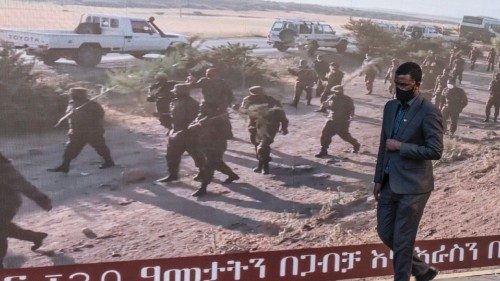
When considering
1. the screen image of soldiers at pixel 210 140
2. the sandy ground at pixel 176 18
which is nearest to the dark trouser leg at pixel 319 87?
the sandy ground at pixel 176 18

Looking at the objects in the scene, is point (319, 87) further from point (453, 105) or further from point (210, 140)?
point (453, 105)

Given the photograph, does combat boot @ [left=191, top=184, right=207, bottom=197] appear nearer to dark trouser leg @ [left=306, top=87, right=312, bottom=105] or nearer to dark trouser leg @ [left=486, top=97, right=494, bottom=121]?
dark trouser leg @ [left=306, top=87, right=312, bottom=105]

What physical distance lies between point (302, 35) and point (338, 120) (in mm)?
724

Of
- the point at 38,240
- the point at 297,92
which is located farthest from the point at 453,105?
the point at 38,240

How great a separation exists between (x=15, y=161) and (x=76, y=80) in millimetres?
687

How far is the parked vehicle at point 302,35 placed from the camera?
6707 millimetres

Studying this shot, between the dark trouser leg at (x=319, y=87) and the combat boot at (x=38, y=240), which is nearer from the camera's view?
the combat boot at (x=38, y=240)

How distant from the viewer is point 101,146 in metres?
5.75

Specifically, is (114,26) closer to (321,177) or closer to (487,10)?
(321,177)

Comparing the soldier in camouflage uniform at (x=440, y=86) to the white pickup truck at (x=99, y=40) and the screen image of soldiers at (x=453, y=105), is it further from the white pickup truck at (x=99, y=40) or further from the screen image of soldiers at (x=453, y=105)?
the white pickup truck at (x=99, y=40)

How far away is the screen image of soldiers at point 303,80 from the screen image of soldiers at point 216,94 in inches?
24.4

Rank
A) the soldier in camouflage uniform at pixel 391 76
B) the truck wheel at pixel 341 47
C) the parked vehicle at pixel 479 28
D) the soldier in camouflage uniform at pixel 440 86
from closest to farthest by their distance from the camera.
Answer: the truck wheel at pixel 341 47 → the soldier in camouflage uniform at pixel 391 76 → the soldier in camouflage uniform at pixel 440 86 → the parked vehicle at pixel 479 28

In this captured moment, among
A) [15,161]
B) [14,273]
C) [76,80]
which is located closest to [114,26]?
[76,80]

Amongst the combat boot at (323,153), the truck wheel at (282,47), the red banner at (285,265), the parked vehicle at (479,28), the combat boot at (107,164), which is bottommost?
the red banner at (285,265)
